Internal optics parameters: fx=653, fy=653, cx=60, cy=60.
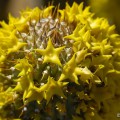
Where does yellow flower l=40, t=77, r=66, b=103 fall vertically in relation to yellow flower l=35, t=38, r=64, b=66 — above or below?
below

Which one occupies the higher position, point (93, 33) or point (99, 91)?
point (93, 33)

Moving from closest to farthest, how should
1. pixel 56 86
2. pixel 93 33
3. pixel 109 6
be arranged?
pixel 56 86, pixel 93 33, pixel 109 6

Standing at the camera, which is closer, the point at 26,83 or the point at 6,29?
the point at 26,83

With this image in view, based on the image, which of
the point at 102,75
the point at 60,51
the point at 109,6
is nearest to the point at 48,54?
the point at 60,51

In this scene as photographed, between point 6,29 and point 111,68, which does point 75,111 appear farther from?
point 6,29

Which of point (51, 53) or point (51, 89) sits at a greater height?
point (51, 53)

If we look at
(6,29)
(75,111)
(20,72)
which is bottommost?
(75,111)

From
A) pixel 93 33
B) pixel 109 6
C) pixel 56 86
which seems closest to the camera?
pixel 56 86

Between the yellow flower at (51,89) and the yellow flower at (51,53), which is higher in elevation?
Result: the yellow flower at (51,53)
